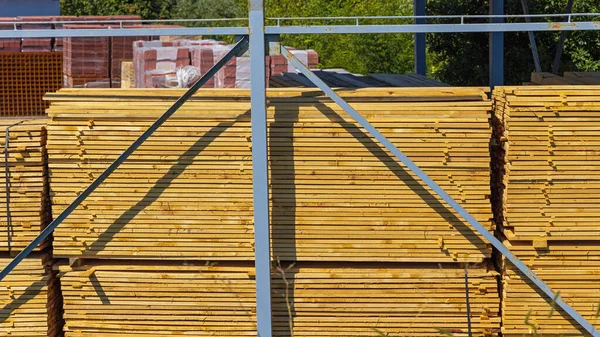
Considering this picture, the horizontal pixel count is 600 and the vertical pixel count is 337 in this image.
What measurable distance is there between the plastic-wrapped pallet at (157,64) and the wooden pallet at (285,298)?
7.69 m

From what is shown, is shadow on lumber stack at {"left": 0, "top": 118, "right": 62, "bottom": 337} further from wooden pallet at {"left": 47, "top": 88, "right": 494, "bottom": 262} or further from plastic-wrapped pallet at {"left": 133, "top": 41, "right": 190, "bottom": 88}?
plastic-wrapped pallet at {"left": 133, "top": 41, "right": 190, "bottom": 88}

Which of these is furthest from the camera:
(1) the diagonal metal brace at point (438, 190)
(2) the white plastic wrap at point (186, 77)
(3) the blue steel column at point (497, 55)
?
(2) the white plastic wrap at point (186, 77)

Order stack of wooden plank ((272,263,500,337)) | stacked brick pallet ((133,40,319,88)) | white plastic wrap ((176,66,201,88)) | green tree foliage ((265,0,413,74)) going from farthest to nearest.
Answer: green tree foliage ((265,0,413,74)), stacked brick pallet ((133,40,319,88)), white plastic wrap ((176,66,201,88)), stack of wooden plank ((272,263,500,337))

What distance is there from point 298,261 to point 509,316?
1.72 meters

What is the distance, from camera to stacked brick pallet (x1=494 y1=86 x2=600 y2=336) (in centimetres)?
658

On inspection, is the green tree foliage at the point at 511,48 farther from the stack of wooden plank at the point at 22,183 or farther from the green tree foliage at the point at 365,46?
the stack of wooden plank at the point at 22,183

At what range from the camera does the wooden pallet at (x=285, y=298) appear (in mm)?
6781

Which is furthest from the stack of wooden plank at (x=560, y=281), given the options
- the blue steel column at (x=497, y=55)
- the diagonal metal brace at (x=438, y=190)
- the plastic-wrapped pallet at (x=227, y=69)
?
the plastic-wrapped pallet at (x=227, y=69)

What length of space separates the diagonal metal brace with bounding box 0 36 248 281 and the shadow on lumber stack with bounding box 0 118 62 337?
0.95 feet

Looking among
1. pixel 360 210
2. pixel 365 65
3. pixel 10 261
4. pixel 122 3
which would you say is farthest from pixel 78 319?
pixel 122 3

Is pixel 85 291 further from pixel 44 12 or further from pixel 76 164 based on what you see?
pixel 44 12

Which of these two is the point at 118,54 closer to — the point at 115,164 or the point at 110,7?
the point at 115,164

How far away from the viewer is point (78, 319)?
6.95 metres

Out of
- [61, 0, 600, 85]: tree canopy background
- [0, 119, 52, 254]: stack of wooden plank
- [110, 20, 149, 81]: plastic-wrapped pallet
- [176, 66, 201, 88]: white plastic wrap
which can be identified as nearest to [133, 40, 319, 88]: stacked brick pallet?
[176, 66, 201, 88]: white plastic wrap
